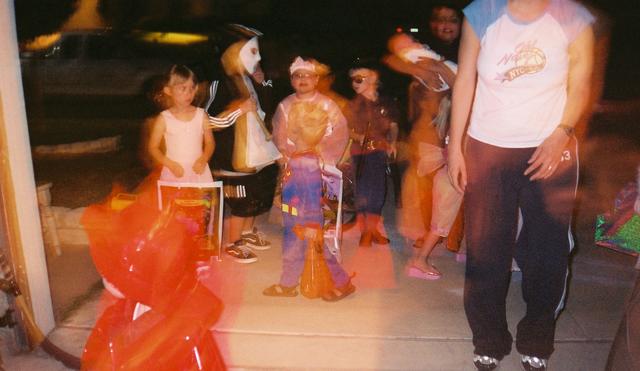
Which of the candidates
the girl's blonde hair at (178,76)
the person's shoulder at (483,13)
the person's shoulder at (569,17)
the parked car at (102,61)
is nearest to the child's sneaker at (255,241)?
the girl's blonde hair at (178,76)

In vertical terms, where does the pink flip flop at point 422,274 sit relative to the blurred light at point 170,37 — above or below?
below

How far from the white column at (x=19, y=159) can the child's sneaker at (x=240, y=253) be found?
151 centimetres

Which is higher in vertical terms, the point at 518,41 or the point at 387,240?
the point at 518,41

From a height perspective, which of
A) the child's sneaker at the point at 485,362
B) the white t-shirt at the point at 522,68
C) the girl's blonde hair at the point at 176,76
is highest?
the white t-shirt at the point at 522,68

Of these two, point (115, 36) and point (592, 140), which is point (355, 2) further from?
point (592, 140)

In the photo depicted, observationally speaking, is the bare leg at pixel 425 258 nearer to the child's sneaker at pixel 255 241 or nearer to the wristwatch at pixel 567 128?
the child's sneaker at pixel 255 241

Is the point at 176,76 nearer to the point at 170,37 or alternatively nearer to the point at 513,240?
the point at 513,240

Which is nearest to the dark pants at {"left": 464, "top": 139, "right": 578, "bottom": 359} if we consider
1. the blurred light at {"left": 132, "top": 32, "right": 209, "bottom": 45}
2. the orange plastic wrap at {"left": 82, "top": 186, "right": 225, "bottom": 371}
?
the orange plastic wrap at {"left": 82, "top": 186, "right": 225, "bottom": 371}

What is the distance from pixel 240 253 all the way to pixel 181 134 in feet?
3.41

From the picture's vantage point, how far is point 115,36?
1495 centimetres

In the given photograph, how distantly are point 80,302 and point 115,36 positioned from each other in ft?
42.3

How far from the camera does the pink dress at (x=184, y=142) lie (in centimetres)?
388

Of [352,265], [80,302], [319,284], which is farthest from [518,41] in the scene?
[80,302]

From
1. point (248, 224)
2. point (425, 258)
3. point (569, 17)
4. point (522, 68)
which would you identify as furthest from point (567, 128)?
point (248, 224)
